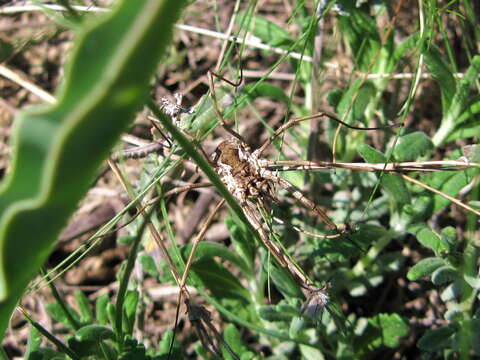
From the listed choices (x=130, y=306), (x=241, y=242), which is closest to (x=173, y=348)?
(x=130, y=306)

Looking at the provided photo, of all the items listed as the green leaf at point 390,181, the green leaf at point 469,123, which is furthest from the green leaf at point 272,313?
the green leaf at point 469,123

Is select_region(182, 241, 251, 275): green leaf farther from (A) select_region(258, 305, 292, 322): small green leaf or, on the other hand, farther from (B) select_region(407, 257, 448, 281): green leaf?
(B) select_region(407, 257, 448, 281): green leaf

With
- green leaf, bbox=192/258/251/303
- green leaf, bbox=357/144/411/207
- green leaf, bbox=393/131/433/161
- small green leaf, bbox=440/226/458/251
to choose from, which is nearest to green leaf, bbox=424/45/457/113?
green leaf, bbox=393/131/433/161

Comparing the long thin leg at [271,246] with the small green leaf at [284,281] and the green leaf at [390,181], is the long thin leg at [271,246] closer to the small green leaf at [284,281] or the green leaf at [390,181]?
the small green leaf at [284,281]

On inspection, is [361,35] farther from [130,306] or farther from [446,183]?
[130,306]

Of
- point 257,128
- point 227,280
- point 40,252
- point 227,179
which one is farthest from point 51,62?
point 40,252

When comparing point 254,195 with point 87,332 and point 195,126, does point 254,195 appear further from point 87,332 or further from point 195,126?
point 87,332

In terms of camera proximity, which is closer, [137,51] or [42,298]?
[137,51]
